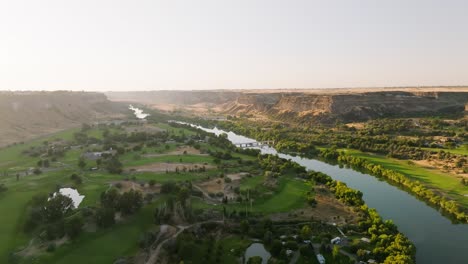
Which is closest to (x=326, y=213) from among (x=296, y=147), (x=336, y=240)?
(x=336, y=240)

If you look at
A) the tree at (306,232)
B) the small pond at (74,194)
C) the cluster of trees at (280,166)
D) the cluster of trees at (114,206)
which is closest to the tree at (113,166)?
the small pond at (74,194)

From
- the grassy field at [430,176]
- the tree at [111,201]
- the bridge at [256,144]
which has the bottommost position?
the bridge at [256,144]

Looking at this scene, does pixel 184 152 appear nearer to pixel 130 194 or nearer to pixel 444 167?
pixel 130 194

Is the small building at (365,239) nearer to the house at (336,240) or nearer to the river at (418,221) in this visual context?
the house at (336,240)

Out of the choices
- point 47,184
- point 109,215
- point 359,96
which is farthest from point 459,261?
point 359,96

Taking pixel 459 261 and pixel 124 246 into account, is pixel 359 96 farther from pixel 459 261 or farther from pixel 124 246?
pixel 124 246

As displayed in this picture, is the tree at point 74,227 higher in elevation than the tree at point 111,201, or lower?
lower
